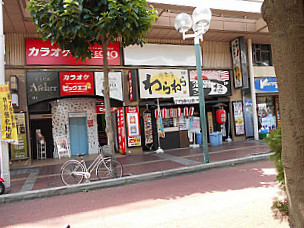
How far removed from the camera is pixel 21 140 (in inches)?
424

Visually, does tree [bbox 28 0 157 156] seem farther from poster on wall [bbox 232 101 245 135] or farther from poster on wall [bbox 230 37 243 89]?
poster on wall [bbox 232 101 245 135]

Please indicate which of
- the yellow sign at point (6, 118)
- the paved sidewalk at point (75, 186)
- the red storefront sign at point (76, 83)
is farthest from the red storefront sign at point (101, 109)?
the yellow sign at point (6, 118)

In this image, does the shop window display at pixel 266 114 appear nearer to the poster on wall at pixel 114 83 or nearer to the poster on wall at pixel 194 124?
the poster on wall at pixel 194 124

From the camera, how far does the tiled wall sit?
12.9 metres

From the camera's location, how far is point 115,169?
7324 millimetres

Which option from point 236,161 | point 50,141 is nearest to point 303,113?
point 236,161

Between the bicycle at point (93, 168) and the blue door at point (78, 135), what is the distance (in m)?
6.10

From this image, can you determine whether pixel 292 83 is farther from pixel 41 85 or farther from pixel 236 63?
pixel 236 63

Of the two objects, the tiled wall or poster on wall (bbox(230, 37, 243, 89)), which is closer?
the tiled wall

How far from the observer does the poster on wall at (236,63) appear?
14.5 metres

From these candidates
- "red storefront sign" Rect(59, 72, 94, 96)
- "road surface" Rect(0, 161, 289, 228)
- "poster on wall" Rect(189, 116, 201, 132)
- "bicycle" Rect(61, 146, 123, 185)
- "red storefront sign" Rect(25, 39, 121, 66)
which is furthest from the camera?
"poster on wall" Rect(189, 116, 201, 132)

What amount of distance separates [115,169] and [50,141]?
7316 mm

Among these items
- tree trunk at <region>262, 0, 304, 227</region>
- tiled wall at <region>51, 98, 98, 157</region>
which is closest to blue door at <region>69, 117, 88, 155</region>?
tiled wall at <region>51, 98, 98, 157</region>

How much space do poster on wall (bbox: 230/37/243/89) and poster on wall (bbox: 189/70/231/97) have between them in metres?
0.44
